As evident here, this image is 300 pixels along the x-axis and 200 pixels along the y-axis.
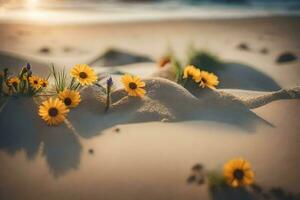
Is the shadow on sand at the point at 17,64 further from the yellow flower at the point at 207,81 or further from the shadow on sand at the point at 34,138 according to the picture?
the yellow flower at the point at 207,81

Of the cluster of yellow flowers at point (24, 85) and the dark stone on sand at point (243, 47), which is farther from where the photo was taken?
the dark stone on sand at point (243, 47)

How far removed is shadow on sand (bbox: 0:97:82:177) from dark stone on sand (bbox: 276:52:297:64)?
13.6ft

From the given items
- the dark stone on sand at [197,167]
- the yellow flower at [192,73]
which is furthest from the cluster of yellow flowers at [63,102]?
the dark stone on sand at [197,167]

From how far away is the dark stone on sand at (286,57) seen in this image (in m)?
6.46

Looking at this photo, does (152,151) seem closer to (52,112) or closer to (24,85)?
(52,112)

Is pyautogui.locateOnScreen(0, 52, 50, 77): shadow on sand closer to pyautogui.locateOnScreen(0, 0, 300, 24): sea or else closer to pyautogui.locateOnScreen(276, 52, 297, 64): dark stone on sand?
pyautogui.locateOnScreen(276, 52, 297, 64): dark stone on sand

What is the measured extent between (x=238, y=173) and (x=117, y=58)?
457 cm

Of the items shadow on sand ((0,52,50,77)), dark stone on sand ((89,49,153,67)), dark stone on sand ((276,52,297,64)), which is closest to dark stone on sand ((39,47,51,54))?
dark stone on sand ((89,49,153,67))

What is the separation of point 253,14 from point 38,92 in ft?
32.1

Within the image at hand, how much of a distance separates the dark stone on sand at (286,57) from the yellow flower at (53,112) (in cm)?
411

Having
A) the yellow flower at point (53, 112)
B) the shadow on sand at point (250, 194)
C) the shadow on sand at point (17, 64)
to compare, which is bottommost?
the shadow on sand at point (250, 194)

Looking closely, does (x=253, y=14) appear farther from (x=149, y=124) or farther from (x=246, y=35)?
(x=149, y=124)

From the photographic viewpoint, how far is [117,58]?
22.6 feet

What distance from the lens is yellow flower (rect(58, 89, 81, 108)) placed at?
330 centimetres
